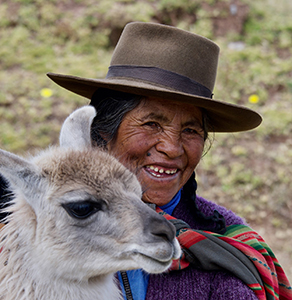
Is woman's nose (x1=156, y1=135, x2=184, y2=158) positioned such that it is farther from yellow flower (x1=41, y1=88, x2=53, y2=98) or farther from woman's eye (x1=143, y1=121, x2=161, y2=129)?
yellow flower (x1=41, y1=88, x2=53, y2=98)

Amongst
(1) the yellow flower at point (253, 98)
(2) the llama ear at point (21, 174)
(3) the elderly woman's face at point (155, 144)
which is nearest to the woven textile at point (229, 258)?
(3) the elderly woman's face at point (155, 144)

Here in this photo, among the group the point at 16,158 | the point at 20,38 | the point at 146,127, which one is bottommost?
the point at 20,38

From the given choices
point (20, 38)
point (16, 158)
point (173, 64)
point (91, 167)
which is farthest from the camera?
point (20, 38)

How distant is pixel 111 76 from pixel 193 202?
0.98 metres

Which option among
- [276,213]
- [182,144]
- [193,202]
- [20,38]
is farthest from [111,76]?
[20,38]

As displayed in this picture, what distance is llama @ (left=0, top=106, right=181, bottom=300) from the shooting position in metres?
1.58

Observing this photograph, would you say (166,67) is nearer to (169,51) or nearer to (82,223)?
(169,51)

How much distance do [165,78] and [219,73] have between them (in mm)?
5046

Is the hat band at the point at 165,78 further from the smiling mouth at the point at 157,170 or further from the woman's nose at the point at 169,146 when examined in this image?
the smiling mouth at the point at 157,170

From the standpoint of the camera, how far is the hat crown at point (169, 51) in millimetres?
2230

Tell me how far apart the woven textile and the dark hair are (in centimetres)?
69

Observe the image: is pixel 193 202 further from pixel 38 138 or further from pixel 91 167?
pixel 38 138

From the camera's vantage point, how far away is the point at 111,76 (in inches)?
91.4

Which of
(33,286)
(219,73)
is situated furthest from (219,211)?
(219,73)
